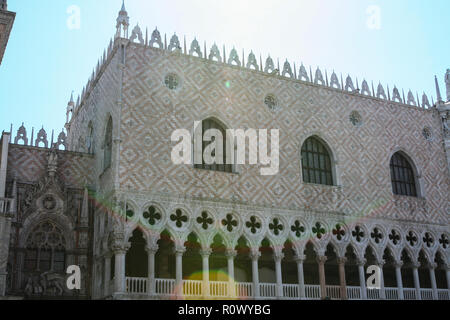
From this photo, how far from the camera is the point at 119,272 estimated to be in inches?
581

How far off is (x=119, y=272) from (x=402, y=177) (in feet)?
33.3

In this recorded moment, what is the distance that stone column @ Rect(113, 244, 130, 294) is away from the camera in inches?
574

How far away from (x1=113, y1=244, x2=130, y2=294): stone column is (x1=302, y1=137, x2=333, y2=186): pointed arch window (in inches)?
244

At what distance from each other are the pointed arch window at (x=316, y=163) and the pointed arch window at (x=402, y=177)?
8.29 ft

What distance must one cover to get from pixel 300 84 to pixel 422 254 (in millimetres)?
6612

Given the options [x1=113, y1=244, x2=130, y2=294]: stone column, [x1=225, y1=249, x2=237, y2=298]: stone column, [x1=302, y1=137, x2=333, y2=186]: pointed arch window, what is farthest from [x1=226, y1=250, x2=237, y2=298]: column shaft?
[x1=302, y1=137, x2=333, y2=186]: pointed arch window

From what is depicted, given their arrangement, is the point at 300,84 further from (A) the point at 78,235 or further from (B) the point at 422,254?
(A) the point at 78,235

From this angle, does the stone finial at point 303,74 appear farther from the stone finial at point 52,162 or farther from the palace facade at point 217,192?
the stone finial at point 52,162

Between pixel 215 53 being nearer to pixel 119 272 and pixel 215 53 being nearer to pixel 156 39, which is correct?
pixel 156 39

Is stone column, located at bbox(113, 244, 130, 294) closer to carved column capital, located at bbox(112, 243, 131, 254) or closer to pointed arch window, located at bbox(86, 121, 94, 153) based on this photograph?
→ carved column capital, located at bbox(112, 243, 131, 254)

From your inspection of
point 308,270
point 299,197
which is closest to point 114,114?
point 299,197

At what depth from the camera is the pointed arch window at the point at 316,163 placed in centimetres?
1858

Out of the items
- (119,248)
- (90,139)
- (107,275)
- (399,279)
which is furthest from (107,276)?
(399,279)

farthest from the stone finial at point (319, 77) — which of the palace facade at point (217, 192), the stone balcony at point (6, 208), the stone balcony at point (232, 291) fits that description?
the stone balcony at point (6, 208)
